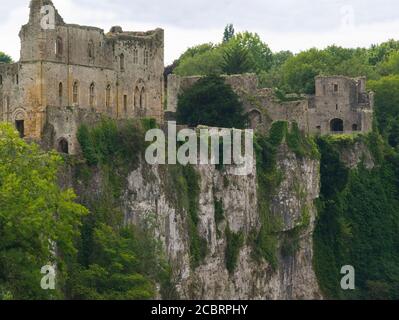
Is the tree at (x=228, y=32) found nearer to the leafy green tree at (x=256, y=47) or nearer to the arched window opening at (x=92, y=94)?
the leafy green tree at (x=256, y=47)

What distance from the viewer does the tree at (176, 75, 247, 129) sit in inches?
3460

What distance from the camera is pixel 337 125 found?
102 m

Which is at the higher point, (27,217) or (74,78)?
(74,78)

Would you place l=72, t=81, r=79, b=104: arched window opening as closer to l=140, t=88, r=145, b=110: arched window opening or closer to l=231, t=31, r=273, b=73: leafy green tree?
l=140, t=88, r=145, b=110: arched window opening

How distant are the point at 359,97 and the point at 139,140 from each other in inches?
1306

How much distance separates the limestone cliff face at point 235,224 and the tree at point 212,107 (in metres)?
3.59

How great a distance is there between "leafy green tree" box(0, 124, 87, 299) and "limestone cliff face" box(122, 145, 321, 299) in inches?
445

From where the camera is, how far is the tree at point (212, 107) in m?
87.9

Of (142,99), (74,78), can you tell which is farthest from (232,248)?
(74,78)

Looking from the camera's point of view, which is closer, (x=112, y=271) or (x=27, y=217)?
(x=27, y=217)

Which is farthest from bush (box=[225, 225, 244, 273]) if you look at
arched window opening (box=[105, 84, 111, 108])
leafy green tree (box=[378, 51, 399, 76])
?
leafy green tree (box=[378, 51, 399, 76])

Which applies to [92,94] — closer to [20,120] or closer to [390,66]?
[20,120]

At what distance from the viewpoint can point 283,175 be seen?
87.2m

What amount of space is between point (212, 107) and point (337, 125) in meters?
16.3
